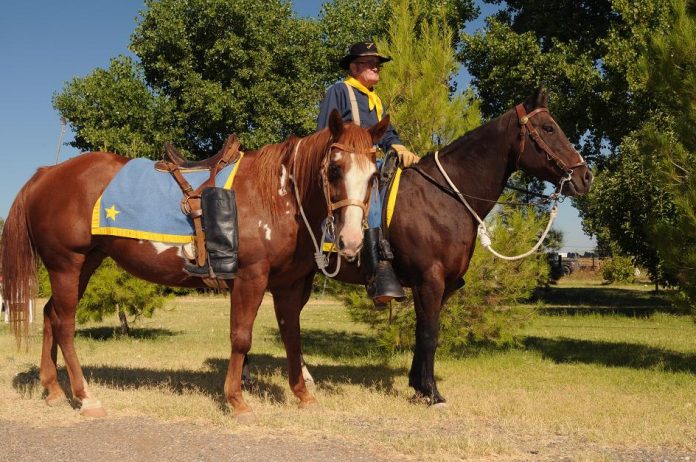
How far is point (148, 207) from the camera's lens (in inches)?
224

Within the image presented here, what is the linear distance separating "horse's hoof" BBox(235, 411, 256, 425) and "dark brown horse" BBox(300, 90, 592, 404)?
1.75 m

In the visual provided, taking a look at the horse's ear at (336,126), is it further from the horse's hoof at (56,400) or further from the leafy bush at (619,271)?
the leafy bush at (619,271)

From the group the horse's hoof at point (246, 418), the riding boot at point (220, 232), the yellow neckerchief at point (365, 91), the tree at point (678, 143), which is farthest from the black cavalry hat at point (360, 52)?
the tree at point (678, 143)

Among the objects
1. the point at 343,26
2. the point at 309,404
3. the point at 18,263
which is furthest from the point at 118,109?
the point at 309,404

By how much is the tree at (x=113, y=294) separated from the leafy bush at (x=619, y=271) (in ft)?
91.1

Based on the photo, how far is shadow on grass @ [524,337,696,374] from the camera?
30.0 ft

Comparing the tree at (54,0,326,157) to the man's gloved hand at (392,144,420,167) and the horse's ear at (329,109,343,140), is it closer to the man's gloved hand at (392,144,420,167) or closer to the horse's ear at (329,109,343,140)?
the man's gloved hand at (392,144,420,167)

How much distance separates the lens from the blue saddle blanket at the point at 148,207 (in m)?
5.63

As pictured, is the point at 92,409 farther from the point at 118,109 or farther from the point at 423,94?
the point at 118,109

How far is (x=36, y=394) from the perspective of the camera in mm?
6492

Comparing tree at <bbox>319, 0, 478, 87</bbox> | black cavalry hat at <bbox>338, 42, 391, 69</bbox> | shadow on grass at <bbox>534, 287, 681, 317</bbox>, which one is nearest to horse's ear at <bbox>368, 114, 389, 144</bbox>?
black cavalry hat at <bbox>338, 42, 391, 69</bbox>

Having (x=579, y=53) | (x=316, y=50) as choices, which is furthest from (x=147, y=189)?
(x=316, y=50)

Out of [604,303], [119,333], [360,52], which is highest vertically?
[360,52]

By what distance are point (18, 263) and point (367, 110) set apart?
3.75 m
